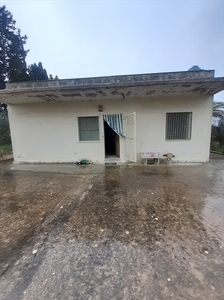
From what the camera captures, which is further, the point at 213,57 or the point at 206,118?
the point at 213,57

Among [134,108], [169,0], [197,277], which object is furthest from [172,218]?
[169,0]

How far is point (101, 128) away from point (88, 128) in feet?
1.97

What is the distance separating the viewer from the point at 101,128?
21.0ft

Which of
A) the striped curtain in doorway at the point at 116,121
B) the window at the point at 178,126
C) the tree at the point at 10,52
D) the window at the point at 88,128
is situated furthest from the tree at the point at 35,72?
the window at the point at 178,126

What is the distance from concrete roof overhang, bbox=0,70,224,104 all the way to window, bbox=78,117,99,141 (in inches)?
35.9

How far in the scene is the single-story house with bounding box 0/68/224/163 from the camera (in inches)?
221

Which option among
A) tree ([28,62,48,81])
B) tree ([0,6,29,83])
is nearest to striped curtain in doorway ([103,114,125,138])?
tree ([0,6,29,83])

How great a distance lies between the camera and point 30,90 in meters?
4.96

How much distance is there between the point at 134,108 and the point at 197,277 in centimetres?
563

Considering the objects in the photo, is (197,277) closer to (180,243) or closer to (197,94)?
(180,243)

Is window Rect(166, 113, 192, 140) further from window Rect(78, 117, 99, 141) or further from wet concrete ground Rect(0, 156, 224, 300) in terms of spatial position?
window Rect(78, 117, 99, 141)

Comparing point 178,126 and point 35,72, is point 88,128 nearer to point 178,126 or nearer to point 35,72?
point 178,126

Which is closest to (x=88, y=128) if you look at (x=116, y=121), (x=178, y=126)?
(x=116, y=121)

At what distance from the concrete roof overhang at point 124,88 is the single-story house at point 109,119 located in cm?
3
